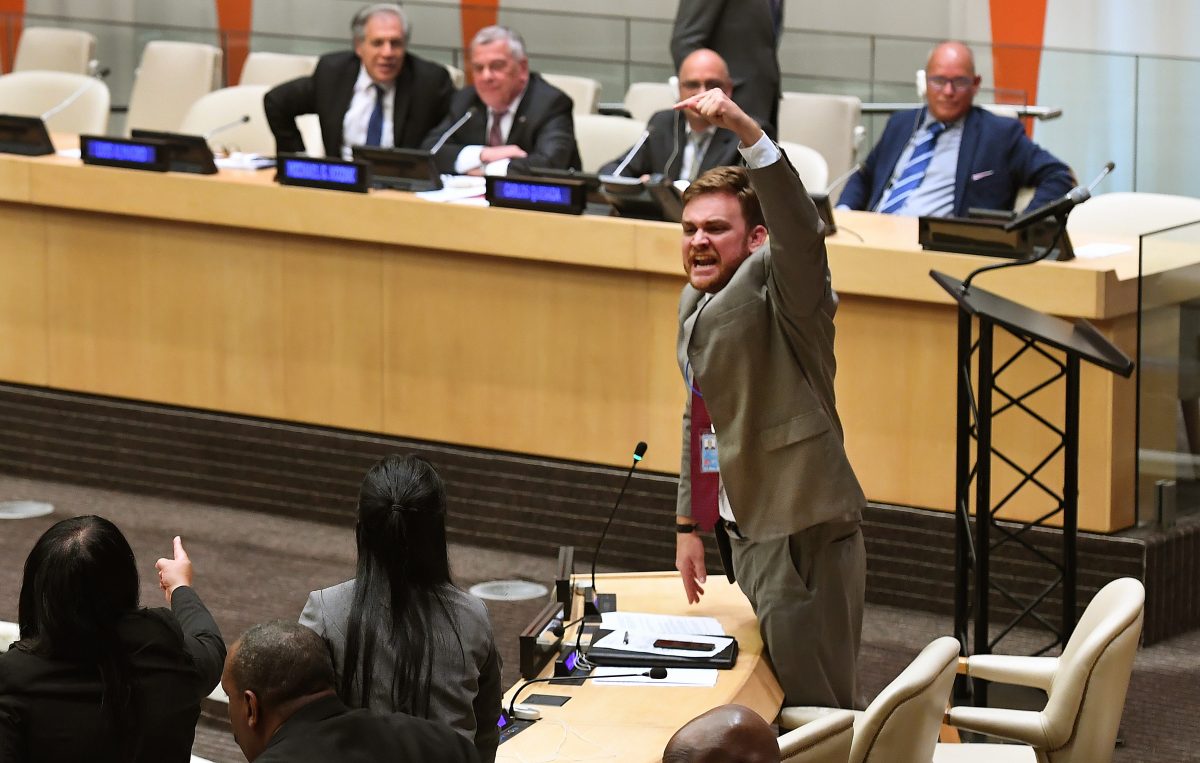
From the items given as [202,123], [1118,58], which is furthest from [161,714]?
[1118,58]

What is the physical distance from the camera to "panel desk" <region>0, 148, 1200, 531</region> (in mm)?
4770

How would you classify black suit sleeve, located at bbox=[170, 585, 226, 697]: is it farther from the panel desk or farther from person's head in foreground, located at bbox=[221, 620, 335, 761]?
the panel desk

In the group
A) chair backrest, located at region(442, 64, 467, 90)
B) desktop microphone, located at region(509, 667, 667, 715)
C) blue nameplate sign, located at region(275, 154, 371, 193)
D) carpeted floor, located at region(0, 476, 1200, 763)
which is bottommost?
carpeted floor, located at region(0, 476, 1200, 763)

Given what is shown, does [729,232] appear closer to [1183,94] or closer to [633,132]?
[633,132]

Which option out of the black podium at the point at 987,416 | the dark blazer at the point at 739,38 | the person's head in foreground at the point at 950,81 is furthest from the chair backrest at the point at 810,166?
the black podium at the point at 987,416

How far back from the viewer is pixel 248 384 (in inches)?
230

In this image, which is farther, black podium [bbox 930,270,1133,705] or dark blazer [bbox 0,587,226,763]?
black podium [bbox 930,270,1133,705]

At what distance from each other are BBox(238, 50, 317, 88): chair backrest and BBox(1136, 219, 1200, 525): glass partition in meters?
4.67

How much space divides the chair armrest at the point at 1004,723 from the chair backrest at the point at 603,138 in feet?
12.5

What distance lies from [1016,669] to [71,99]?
5190 millimetres

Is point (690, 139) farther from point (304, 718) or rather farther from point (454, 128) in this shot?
point (304, 718)

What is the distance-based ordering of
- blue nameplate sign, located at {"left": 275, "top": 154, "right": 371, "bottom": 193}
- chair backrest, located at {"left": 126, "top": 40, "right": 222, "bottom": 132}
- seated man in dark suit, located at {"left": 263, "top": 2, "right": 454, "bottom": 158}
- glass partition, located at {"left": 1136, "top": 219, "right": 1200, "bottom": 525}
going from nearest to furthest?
glass partition, located at {"left": 1136, "top": 219, "right": 1200, "bottom": 525} < blue nameplate sign, located at {"left": 275, "top": 154, "right": 371, "bottom": 193} < seated man in dark suit, located at {"left": 263, "top": 2, "right": 454, "bottom": 158} < chair backrest, located at {"left": 126, "top": 40, "right": 222, "bottom": 132}

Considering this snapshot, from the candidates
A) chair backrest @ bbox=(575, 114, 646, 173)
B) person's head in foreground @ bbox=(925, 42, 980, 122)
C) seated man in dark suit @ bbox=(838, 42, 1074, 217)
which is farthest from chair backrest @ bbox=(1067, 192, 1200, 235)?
chair backrest @ bbox=(575, 114, 646, 173)

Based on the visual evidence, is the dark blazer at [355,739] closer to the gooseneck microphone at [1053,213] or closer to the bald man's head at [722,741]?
the bald man's head at [722,741]
